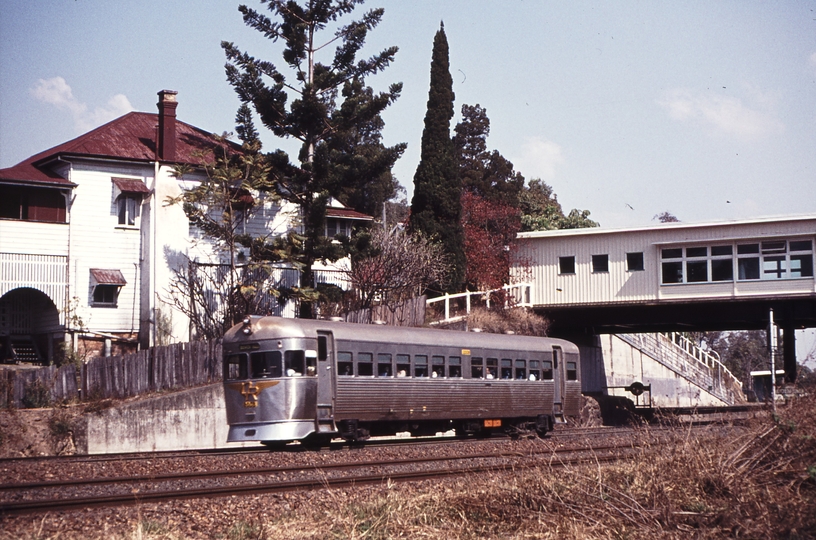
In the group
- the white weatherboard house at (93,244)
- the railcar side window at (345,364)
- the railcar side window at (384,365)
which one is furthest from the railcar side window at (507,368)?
the white weatherboard house at (93,244)

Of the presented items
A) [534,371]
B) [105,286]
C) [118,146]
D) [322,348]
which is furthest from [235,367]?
[118,146]

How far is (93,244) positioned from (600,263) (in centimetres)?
1944

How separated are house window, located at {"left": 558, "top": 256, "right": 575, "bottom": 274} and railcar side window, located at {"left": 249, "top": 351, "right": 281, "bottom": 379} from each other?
69.3 feet

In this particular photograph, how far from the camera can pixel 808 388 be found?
466 inches

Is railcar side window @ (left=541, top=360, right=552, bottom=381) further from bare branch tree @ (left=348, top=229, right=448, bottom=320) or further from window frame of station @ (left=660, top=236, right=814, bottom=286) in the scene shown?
window frame of station @ (left=660, top=236, right=814, bottom=286)

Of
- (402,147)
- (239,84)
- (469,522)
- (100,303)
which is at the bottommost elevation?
(469,522)

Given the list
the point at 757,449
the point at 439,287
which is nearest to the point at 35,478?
the point at 757,449

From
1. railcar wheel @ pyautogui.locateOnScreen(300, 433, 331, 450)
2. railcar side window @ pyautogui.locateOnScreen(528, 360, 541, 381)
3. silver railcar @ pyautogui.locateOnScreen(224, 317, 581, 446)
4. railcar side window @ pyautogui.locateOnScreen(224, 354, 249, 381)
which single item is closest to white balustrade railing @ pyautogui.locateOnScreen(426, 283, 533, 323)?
railcar side window @ pyautogui.locateOnScreen(528, 360, 541, 381)

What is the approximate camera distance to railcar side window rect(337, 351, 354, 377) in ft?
63.4

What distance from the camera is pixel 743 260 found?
33938mm

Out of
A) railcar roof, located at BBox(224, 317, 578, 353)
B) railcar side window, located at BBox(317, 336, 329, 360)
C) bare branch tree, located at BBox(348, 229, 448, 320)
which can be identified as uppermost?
bare branch tree, located at BBox(348, 229, 448, 320)

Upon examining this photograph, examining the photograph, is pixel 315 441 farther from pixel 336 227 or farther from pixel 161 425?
pixel 336 227

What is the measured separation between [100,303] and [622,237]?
20.0 meters

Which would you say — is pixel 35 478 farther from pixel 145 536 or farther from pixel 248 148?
pixel 248 148
